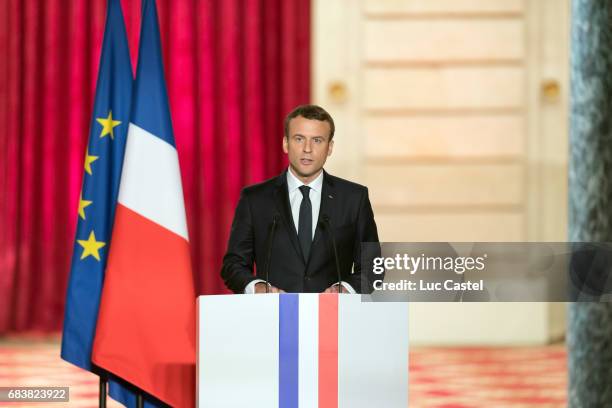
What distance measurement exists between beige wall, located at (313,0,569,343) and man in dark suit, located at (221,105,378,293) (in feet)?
16.7

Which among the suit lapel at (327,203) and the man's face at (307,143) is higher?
the man's face at (307,143)

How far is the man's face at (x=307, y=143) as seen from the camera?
322cm

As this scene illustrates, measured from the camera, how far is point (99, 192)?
12.4ft

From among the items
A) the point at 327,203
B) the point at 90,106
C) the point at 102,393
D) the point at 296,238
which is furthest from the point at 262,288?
the point at 90,106

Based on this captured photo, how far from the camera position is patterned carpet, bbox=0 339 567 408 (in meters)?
5.76

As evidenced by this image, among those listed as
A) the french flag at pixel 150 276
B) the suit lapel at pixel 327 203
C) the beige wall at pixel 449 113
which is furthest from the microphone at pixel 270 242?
the beige wall at pixel 449 113

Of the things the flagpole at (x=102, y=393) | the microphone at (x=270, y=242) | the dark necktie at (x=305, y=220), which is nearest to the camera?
the microphone at (x=270, y=242)

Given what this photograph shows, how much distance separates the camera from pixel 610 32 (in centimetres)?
289

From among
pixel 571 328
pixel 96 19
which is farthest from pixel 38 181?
pixel 571 328

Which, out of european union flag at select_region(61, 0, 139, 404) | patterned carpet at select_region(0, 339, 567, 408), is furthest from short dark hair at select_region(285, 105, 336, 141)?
patterned carpet at select_region(0, 339, 567, 408)

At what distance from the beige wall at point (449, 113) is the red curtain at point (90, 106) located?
44 centimetres

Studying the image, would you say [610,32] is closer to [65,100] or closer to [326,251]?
[326,251]

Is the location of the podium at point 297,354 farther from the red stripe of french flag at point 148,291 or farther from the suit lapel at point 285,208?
the red stripe of french flag at point 148,291

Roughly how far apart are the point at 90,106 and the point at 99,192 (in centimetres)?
503
